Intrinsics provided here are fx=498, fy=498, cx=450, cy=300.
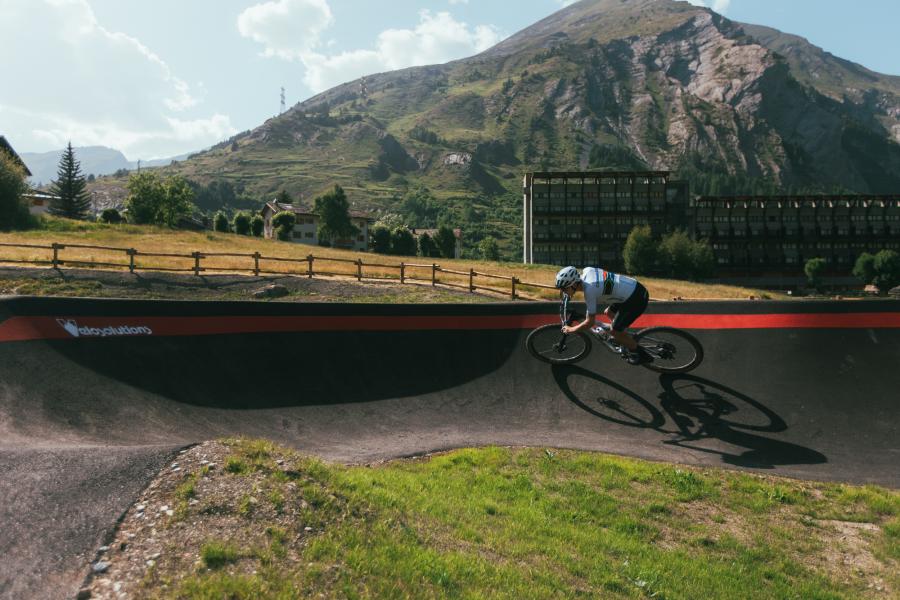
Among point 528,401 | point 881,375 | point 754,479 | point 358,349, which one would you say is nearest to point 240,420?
point 358,349

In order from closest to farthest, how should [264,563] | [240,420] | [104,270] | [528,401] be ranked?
[264,563]
[240,420]
[528,401]
[104,270]

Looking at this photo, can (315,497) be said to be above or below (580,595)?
above

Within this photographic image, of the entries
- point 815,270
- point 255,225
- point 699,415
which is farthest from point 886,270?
point 255,225

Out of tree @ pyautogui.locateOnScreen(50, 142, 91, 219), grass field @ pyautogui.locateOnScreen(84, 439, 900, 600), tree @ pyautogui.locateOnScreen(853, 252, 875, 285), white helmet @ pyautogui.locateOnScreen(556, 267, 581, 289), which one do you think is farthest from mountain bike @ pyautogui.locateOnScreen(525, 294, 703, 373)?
tree @ pyautogui.locateOnScreen(853, 252, 875, 285)

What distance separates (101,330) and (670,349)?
36.8 ft

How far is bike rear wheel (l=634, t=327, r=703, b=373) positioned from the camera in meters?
9.89

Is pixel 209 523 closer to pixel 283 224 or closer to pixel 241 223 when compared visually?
pixel 241 223

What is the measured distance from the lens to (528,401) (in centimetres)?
1039

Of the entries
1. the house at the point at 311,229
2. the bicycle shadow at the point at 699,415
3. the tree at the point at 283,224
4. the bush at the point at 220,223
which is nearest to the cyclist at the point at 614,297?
the bicycle shadow at the point at 699,415

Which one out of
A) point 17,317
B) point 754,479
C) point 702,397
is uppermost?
point 17,317

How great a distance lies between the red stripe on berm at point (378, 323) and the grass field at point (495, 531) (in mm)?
4568

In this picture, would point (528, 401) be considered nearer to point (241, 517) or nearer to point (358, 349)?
point (358, 349)

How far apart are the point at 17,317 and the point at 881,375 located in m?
16.2

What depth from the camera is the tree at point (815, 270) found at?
93.7 m
